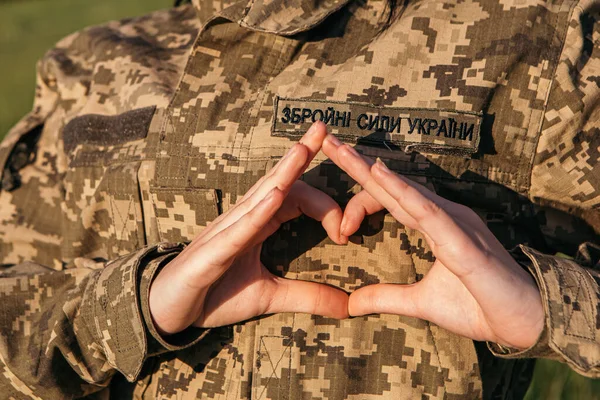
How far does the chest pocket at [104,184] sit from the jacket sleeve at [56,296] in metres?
0.08

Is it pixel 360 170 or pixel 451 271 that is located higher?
pixel 360 170

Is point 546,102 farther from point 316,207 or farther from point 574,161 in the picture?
point 316,207

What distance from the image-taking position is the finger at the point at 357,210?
5.04 ft

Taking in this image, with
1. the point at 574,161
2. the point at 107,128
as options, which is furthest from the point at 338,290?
the point at 107,128

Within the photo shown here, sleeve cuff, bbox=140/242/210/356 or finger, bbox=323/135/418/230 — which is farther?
sleeve cuff, bbox=140/242/210/356

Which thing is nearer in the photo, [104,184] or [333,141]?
[333,141]

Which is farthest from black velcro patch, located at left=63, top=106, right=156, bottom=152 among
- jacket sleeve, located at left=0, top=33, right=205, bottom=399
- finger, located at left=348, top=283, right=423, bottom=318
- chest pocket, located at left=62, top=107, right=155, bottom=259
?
finger, located at left=348, top=283, right=423, bottom=318

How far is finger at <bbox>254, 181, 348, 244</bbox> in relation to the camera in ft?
5.12

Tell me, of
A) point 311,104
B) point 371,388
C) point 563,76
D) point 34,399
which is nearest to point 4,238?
point 34,399

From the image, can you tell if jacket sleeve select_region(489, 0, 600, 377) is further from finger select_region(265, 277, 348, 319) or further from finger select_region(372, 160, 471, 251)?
finger select_region(265, 277, 348, 319)

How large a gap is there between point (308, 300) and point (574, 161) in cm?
Result: 74

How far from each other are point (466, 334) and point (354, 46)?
0.83m

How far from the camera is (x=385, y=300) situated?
61.8 inches

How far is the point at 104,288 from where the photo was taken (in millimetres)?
1636
